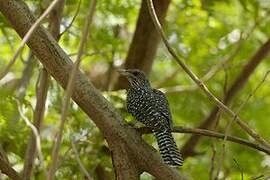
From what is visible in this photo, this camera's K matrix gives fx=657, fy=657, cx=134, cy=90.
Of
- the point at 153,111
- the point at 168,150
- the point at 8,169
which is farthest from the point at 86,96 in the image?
the point at 153,111

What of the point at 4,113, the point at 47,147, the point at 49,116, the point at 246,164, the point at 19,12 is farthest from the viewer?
the point at 246,164

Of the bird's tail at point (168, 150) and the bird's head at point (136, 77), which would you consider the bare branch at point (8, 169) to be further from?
the bird's head at point (136, 77)

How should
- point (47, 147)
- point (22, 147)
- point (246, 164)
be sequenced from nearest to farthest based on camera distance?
1. point (22, 147)
2. point (47, 147)
3. point (246, 164)

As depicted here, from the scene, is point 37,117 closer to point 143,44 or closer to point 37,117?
point 37,117

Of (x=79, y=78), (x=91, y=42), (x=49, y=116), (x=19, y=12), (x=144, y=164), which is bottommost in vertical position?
(x=144, y=164)

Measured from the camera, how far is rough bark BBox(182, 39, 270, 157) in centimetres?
611

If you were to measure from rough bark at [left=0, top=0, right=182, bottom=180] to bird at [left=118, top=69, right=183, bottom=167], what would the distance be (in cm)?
19

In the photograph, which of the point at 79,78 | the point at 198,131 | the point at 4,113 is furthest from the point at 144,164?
the point at 4,113

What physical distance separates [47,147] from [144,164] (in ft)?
6.64

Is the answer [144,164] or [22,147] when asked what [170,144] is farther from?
[22,147]

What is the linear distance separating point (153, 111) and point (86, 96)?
1.31 meters

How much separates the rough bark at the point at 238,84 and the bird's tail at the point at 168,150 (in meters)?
1.94

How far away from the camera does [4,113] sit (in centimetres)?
404

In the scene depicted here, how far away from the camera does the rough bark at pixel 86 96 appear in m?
3.37
